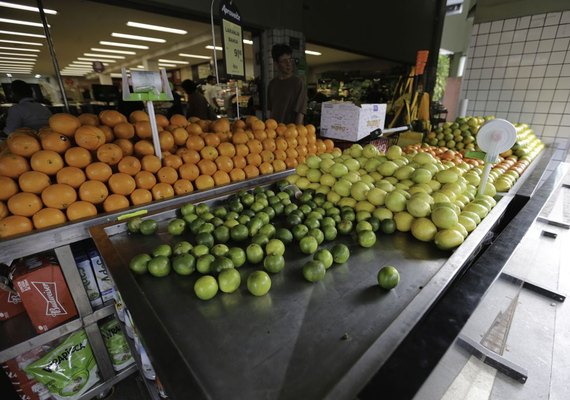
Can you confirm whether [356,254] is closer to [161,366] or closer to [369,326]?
[369,326]

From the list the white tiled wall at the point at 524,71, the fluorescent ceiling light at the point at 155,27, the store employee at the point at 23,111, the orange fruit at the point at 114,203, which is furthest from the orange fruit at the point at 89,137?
the fluorescent ceiling light at the point at 155,27

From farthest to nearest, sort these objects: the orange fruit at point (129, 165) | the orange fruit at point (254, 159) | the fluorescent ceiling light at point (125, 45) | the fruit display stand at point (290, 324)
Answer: the fluorescent ceiling light at point (125, 45)
the orange fruit at point (254, 159)
the orange fruit at point (129, 165)
the fruit display stand at point (290, 324)

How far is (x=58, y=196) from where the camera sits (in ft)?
5.61

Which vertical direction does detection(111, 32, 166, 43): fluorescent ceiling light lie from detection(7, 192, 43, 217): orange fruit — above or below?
above

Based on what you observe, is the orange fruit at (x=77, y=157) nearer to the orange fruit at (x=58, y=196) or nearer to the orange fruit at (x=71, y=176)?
the orange fruit at (x=71, y=176)

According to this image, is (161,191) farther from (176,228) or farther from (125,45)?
(125,45)

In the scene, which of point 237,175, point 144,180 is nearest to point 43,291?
point 144,180

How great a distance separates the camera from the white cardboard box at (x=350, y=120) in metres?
3.36

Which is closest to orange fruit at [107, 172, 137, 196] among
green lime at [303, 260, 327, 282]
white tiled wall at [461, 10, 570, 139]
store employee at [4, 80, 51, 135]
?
green lime at [303, 260, 327, 282]

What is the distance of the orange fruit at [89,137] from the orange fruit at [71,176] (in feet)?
0.60

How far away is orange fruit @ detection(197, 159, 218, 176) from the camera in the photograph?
230 cm

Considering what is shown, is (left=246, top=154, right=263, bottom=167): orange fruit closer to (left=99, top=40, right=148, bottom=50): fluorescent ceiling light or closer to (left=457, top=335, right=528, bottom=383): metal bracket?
(left=457, top=335, right=528, bottom=383): metal bracket

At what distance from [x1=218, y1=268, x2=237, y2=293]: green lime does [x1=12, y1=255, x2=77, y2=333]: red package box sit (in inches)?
52.1

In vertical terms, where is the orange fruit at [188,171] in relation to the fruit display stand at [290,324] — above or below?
above
